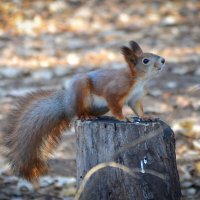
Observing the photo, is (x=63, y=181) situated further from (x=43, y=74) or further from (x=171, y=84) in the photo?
Result: (x=43, y=74)

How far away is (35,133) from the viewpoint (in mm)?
4020

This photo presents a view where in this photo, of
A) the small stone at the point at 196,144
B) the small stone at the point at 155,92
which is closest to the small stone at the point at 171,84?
the small stone at the point at 155,92

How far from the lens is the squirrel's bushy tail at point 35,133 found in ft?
13.2

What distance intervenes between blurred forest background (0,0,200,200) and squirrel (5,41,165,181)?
1.09 metres

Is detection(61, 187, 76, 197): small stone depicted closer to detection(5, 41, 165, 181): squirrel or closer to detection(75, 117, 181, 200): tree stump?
detection(5, 41, 165, 181): squirrel

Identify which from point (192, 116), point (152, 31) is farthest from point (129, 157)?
point (152, 31)

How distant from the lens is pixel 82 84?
12.8ft

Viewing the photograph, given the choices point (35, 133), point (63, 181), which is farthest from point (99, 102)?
point (63, 181)

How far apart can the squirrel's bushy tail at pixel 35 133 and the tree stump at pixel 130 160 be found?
0.37 metres

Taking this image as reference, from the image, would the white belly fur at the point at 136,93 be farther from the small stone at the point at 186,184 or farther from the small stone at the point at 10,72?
the small stone at the point at 10,72

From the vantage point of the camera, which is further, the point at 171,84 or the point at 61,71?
the point at 61,71

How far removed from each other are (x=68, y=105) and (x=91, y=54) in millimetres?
5156

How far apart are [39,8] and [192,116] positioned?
501 centimetres

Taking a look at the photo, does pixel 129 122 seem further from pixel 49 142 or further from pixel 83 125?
pixel 49 142
